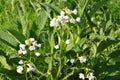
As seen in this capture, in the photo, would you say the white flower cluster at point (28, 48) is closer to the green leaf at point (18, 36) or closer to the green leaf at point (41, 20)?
the green leaf at point (18, 36)

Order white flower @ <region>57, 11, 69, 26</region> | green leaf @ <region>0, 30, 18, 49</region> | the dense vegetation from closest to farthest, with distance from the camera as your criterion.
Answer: white flower @ <region>57, 11, 69, 26</region> < the dense vegetation < green leaf @ <region>0, 30, 18, 49</region>

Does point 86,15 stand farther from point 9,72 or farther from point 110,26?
point 9,72

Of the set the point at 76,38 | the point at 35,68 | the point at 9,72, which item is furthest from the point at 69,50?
the point at 9,72

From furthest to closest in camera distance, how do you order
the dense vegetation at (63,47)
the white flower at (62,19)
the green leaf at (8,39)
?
the green leaf at (8,39) → the dense vegetation at (63,47) → the white flower at (62,19)

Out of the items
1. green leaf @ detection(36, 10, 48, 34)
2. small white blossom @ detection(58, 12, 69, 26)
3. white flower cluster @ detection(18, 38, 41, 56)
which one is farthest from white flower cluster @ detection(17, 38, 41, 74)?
green leaf @ detection(36, 10, 48, 34)

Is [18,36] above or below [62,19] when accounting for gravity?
above

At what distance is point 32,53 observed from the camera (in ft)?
8.32

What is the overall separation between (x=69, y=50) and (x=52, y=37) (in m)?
0.15

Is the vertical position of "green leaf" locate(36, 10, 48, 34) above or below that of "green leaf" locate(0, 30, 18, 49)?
above

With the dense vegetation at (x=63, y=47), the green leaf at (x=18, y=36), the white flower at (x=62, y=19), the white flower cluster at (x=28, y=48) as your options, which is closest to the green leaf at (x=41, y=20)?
the dense vegetation at (x=63, y=47)

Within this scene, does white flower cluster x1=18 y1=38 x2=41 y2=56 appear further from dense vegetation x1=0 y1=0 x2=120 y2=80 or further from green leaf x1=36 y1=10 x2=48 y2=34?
green leaf x1=36 y1=10 x2=48 y2=34

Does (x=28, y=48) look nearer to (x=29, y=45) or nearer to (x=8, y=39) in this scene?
(x=29, y=45)

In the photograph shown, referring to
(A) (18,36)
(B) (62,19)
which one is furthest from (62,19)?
(A) (18,36)

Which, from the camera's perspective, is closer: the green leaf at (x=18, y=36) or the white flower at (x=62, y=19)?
the white flower at (x=62, y=19)
